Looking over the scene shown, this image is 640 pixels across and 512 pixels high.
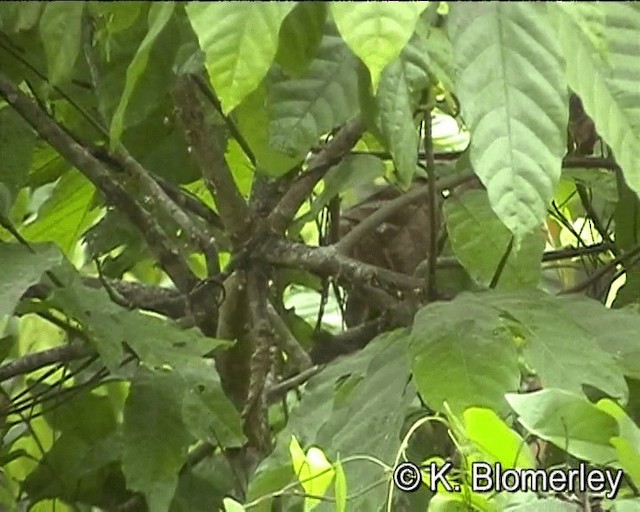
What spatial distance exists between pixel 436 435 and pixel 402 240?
235mm

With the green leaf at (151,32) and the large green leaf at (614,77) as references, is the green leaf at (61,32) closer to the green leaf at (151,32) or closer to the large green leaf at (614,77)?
the green leaf at (151,32)

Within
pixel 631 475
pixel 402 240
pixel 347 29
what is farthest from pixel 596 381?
pixel 402 240

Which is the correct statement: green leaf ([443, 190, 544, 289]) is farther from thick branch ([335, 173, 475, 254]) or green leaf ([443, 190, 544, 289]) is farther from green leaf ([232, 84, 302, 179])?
green leaf ([232, 84, 302, 179])

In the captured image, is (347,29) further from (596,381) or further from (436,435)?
Result: (436,435)

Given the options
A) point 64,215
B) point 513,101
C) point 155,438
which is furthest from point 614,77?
point 64,215

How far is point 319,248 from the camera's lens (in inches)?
31.2

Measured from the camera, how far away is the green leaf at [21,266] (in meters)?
0.59

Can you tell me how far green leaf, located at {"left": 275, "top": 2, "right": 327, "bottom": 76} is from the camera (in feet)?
1.37

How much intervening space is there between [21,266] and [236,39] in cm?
28

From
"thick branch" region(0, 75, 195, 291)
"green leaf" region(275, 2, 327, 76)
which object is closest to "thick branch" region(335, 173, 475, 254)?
"thick branch" region(0, 75, 195, 291)

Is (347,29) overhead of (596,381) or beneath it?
overhead

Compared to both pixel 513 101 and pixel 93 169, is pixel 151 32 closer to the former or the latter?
pixel 513 101

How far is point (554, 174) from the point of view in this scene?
0.46 meters

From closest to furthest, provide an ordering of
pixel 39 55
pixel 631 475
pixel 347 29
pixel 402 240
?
pixel 347 29 → pixel 631 475 → pixel 39 55 → pixel 402 240
